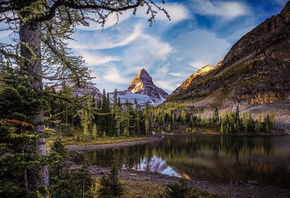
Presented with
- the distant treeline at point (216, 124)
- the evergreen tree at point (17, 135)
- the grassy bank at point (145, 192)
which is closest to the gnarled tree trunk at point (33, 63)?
the evergreen tree at point (17, 135)

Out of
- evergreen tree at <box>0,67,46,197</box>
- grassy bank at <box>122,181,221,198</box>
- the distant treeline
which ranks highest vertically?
evergreen tree at <box>0,67,46,197</box>

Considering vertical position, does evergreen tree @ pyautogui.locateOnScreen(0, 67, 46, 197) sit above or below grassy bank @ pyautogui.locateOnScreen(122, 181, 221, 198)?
above

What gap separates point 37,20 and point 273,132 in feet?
536

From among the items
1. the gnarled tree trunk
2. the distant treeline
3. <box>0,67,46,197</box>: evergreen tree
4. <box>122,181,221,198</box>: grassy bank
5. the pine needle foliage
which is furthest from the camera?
the distant treeline

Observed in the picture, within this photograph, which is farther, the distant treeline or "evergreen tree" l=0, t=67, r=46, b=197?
the distant treeline

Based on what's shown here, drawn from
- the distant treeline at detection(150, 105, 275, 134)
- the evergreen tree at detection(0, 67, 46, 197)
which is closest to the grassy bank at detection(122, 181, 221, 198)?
the evergreen tree at detection(0, 67, 46, 197)

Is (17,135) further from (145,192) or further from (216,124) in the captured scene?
(216,124)

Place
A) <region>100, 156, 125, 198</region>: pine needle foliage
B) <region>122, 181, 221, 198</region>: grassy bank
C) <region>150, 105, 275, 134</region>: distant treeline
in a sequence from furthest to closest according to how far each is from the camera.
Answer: <region>150, 105, 275, 134</region>: distant treeline, <region>122, 181, 221, 198</region>: grassy bank, <region>100, 156, 125, 198</region>: pine needle foliage

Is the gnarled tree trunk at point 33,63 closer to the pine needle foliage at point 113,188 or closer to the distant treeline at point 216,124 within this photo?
the pine needle foliage at point 113,188

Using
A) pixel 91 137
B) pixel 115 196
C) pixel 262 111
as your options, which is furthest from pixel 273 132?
pixel 115 196

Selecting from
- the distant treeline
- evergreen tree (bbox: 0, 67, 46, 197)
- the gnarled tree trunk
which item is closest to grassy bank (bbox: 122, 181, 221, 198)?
the gnarled tree trunk

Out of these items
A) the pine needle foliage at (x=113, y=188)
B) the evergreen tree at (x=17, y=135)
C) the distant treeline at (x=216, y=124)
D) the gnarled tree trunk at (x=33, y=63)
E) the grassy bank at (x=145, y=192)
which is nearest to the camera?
the evergreen tree at (x=17, y=135)

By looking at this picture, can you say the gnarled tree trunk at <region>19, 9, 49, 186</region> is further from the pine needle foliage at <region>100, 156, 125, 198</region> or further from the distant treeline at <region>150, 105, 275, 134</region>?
the distant treeline at <region>150, 105, 275, 134</region>

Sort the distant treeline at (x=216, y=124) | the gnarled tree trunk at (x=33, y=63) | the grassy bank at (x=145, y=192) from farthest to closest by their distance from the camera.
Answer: the distant treeline at (x=216, y=124) < the grassy bank at (x=145, y=192) < the gnarled tree trunk at (x=33, y=63)
